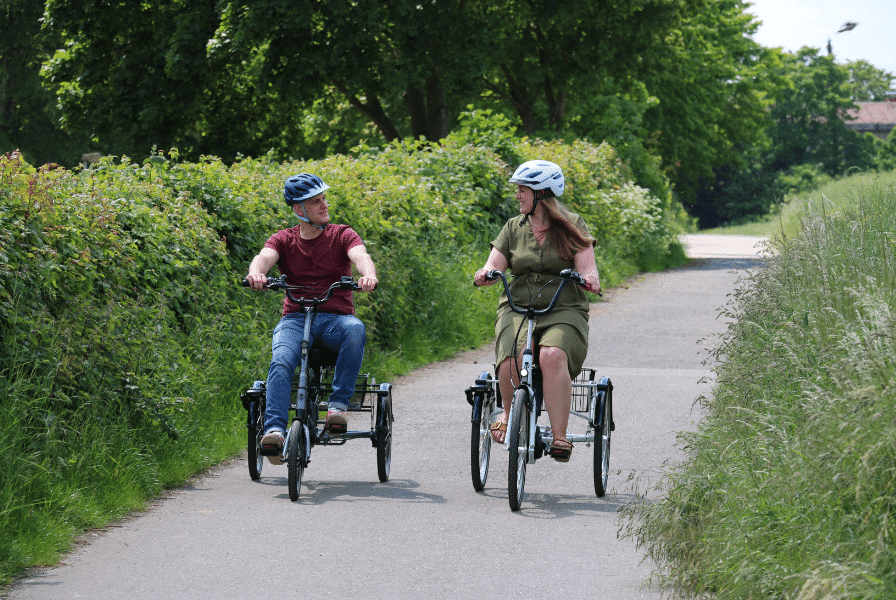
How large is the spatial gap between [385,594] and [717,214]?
85.2 m

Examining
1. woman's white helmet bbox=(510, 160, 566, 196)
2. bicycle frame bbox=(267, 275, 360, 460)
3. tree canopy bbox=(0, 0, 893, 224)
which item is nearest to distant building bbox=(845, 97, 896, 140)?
tree canopy bbox=(0, 0, 893, 224)

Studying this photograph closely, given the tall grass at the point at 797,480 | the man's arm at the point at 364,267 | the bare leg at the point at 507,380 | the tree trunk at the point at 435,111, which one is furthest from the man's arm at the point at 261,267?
the tree trunk at the point at 435,111

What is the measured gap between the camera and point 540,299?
659cm

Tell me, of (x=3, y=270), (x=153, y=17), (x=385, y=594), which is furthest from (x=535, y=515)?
(x=153, y=17)

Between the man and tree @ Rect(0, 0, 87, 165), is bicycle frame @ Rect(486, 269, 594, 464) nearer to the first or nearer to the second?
the man

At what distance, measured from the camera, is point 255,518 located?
19.6 feet

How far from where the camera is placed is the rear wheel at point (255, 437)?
668cm

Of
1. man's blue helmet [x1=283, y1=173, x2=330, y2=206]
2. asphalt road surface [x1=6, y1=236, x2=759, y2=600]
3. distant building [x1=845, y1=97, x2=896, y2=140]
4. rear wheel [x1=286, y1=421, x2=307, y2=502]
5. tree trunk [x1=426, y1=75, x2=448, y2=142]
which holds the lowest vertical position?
asphalt road surface [x1=6, y1=236, x2=759, y2=600]

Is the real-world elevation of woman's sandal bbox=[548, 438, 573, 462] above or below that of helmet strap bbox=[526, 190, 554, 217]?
below

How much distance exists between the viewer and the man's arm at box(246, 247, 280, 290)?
6531mm

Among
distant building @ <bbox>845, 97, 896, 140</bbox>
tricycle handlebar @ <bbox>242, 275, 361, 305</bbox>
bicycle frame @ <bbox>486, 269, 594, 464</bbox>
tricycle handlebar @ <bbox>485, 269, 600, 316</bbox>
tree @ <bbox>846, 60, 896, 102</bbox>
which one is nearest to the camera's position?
bicycle frame @ <bbox>486, 269, 594, 464</bbox>

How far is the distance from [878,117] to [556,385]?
14462cm

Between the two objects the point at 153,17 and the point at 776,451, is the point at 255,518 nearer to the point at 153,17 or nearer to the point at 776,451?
the point at 776,451

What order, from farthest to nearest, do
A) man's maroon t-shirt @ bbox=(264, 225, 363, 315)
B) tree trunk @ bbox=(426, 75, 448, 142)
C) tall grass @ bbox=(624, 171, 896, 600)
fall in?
tree trunk @ bbox=(426, 75, 448, 142)
man's maroon t-shirt @ bbox=(264, 225, 363, 315)
tall grass @ bbox=(624, 171, 896, 600)
